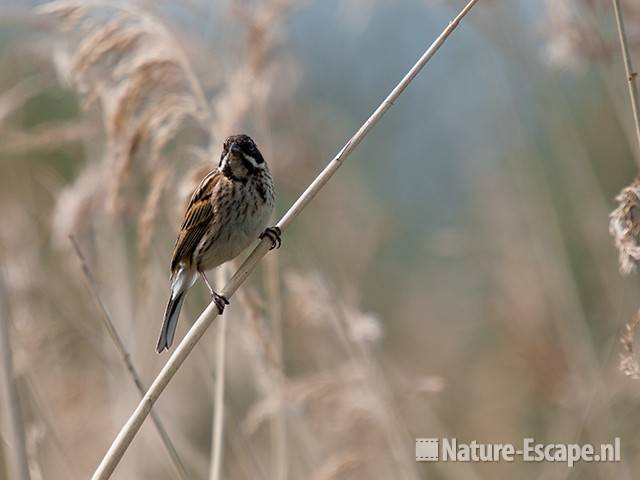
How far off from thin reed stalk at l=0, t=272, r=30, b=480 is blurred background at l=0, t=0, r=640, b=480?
0.5 inches

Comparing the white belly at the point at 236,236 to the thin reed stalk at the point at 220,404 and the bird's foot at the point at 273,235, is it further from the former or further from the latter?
the thin reed stalk at the point at 220,404

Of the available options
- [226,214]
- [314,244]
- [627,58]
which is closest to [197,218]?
[226,214]

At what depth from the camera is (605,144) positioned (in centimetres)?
768

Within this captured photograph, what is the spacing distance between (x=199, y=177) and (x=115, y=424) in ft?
5.88

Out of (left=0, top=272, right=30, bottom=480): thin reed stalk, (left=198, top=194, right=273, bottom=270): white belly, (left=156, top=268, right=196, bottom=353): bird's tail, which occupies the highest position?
(left=198, top=194, right=273, bottom=270): white belly

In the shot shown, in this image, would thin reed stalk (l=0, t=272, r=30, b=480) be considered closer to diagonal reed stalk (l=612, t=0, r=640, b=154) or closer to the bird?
the bird

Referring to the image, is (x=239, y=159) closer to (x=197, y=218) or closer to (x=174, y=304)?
(x=197, y=218)

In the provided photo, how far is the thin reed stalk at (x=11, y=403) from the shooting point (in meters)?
2.48

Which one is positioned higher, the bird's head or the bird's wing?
the bird's head

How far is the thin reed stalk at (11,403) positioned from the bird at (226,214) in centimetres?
52

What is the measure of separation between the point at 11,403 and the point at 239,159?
110cm

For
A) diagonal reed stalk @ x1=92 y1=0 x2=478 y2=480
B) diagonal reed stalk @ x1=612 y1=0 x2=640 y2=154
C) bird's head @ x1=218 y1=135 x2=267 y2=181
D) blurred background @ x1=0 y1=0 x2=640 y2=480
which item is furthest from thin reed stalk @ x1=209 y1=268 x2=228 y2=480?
diagonal reed stalk @ x1=612 y1=0 x2=640 y2=154

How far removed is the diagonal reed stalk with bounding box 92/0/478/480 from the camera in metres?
2.20

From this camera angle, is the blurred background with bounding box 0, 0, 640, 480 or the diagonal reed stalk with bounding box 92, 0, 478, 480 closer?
the diagonal reed stalk with bounding box 92, 0, 478, 480
